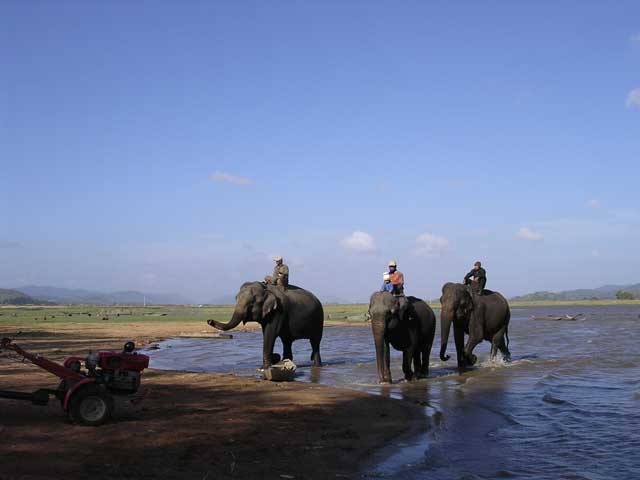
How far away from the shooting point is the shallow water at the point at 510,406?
8984mm

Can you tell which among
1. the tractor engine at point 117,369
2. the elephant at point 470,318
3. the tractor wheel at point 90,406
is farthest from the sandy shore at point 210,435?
the elephant at point 470,318

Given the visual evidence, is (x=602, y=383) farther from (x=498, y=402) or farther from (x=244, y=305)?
(x=244, y=305)

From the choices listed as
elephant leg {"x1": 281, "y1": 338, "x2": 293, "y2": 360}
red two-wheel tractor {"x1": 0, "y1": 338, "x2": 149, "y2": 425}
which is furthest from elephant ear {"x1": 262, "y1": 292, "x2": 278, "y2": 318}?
red two-wheel tractor {"x1": 0, "y1": 338, "x2": 149, "y2": 425}

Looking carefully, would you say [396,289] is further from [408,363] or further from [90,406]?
[90,406]

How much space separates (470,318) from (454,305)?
1169 mm

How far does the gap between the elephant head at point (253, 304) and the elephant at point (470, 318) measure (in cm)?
529

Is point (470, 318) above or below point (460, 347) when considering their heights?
above

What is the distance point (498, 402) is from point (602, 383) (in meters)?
4.78

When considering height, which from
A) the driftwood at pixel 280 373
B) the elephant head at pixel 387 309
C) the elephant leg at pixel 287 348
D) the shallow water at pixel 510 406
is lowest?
the shallow water at pixel 510 406

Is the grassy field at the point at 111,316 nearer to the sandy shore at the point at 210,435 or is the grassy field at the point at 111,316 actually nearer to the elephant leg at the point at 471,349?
the elephant leg at the point at 471,349

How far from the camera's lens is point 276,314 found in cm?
1948

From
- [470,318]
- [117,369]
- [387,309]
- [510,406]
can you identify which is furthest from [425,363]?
[117,369]

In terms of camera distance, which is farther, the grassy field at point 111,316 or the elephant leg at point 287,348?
the grassy field at point 111,316

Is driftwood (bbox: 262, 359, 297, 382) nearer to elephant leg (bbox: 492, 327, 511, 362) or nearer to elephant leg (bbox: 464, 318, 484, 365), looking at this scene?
elephant leg (bbox: 464, 318, 484, 365)
